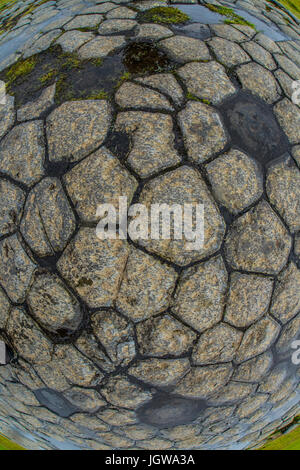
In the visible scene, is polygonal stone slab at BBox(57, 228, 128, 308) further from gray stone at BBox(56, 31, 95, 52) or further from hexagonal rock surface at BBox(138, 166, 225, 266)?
gray stone at BBox(56, 31, 95, 52)

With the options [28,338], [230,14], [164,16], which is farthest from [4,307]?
[230,14]

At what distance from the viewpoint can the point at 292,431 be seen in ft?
7.81

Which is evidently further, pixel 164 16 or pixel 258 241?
pixel 164 16

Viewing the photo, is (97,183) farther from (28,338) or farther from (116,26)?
(116,26)

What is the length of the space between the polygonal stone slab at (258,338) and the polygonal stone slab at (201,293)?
0.49 ft

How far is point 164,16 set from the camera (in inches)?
50.8

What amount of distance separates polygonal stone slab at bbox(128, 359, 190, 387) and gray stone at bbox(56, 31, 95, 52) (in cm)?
94

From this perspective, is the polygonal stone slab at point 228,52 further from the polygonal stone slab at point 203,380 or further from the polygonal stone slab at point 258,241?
the polygonal stone slab at point 203,380

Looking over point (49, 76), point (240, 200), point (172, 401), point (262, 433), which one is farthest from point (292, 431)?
point (49, 76)

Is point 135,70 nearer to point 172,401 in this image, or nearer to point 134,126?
point 134,126

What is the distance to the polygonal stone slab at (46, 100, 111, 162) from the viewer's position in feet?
3.30

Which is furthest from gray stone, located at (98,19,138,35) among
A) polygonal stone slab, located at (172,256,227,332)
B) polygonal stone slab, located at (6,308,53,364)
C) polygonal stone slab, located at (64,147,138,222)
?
polygonal stone slab, located at (6,308,53,364)

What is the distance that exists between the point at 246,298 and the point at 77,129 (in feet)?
2.03

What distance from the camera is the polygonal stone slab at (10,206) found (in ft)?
3.43
